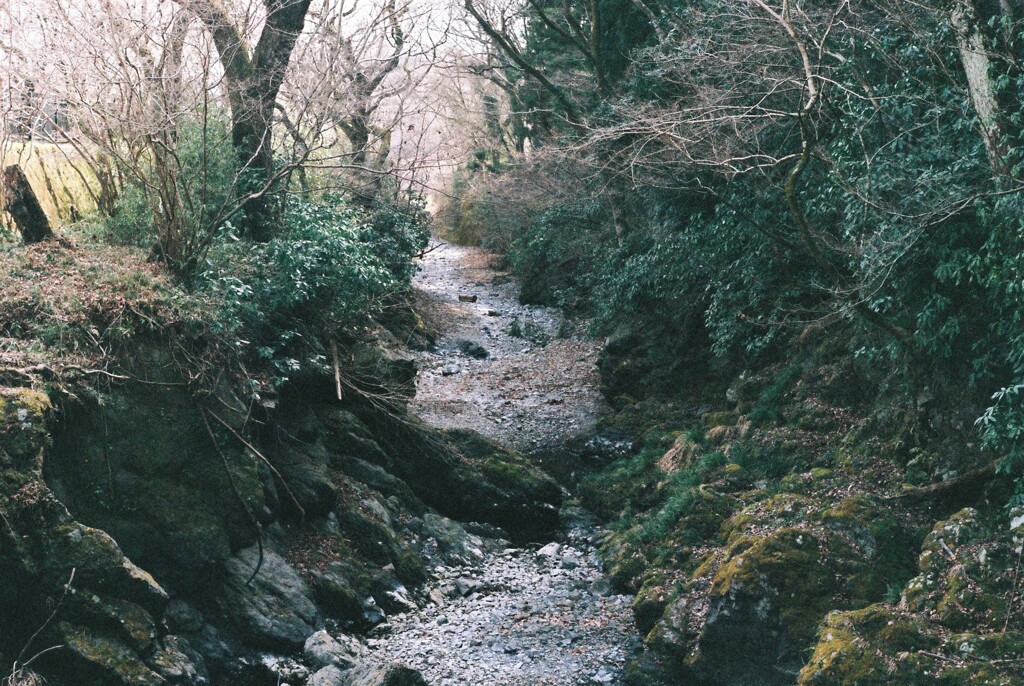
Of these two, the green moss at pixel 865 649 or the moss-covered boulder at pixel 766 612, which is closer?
the green moss at pixel 865 649

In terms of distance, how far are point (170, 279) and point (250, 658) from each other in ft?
14.7

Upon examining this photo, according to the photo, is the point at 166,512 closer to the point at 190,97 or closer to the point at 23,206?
the point at 23,206

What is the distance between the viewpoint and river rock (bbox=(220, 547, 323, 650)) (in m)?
8.52

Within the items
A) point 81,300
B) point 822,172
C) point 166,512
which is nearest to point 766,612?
point 166,512

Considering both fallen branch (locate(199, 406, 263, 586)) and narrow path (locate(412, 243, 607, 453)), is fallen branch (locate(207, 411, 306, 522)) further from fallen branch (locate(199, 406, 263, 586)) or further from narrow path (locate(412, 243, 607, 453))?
narrow path (locate(412, 243, 607, 453))

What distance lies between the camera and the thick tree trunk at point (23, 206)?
31.4 ft

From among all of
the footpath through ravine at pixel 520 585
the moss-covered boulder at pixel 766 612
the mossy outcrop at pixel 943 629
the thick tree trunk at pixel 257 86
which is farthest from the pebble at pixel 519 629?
the thick tree trunk at pixel 257 86

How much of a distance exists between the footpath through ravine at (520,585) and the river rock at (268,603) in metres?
0.83

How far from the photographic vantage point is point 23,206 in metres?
9.65

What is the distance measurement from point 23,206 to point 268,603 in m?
5.47

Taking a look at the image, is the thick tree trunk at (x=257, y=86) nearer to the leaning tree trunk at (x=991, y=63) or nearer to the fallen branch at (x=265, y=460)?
the fallen branch at (x=265, y=460)

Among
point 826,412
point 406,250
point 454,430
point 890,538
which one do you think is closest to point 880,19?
point 826,412

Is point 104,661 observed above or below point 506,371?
below

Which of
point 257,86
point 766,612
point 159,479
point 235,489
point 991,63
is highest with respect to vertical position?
point 257,86
